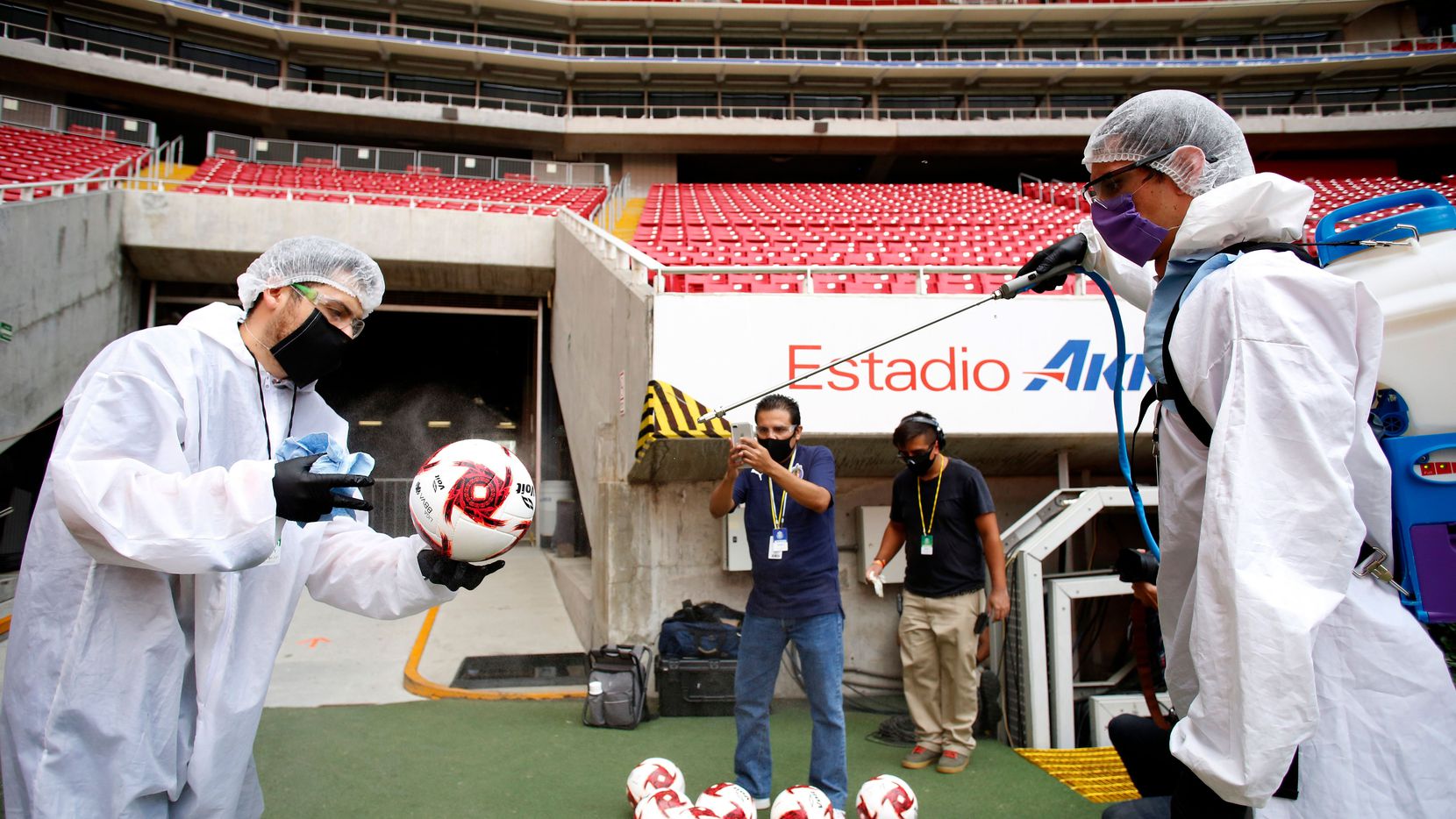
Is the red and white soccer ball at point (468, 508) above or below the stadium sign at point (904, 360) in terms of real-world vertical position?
below

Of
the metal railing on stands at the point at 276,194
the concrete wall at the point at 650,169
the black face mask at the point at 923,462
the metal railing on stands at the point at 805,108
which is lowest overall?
the black face mask at the point at 923,462

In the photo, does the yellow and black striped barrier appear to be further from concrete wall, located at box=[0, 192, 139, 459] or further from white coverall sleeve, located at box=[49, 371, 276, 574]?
concrete wall, located at box=[0, 192, 139, 459]

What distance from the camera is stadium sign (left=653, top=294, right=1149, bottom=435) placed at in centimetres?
627

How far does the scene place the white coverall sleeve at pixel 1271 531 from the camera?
3.92 ft

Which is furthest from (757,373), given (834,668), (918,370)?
(834,668)

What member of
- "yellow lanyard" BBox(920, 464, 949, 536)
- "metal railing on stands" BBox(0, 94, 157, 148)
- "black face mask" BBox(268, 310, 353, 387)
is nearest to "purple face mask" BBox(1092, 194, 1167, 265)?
"black face mask" BBox(268, 310, 353, 387)

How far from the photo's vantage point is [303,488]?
71.4 inches

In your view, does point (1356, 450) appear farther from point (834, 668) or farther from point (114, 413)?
point (834, 668)

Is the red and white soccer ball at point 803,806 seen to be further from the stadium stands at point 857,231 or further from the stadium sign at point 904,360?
the stadium stands at point 857,231

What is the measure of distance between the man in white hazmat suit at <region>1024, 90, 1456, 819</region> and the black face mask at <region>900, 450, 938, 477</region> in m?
3.38

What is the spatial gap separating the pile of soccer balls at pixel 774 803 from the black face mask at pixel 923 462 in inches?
73.8

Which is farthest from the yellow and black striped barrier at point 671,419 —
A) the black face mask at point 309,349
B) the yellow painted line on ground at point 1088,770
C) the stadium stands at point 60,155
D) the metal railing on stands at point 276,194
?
the stadium stands at point 60,155

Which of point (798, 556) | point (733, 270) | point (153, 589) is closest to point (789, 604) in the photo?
point (798, 556)

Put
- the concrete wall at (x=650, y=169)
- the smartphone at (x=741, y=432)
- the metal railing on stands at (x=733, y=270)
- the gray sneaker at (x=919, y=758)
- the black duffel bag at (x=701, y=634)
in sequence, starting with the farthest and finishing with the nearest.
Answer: the concrete wall at (x=650, y=169) → the metal railing on stands at (x=733, y=270) → the black duffel bag at (x=701, y=634) → the gray sneaker at (x=919, y=758) → the smartphone at (x=741, y=432)
